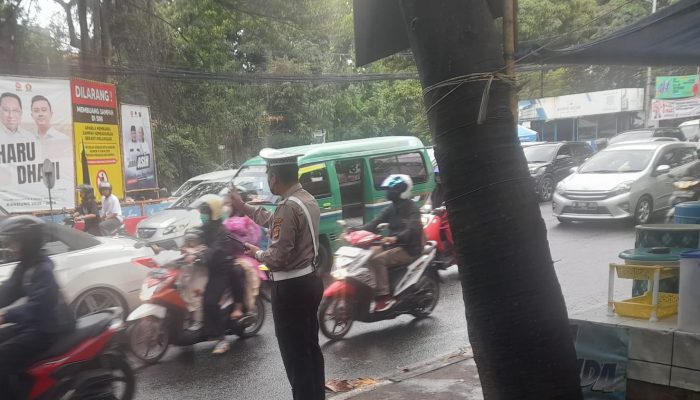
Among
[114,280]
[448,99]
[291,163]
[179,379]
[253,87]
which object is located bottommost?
[179,379]

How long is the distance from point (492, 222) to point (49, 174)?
12.6 metres

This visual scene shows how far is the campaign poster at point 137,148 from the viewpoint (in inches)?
647

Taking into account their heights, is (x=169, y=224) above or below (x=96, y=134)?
below

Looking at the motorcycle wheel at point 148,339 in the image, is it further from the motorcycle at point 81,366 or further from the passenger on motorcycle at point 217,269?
the motorcycle at point 81,366

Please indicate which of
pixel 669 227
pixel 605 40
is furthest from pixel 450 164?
pixel 605 40

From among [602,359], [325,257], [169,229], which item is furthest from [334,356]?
[169,229]

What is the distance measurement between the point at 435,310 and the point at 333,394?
3.01m

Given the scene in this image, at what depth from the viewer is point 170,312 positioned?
6184mm

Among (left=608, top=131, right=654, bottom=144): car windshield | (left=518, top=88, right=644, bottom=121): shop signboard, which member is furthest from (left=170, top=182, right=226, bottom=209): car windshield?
(left=518, top=88, right=644, bottom=121): shop signboard

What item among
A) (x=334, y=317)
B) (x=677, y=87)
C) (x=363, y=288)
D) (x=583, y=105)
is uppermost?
(x=677, y=87)

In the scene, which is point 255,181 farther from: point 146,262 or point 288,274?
point 288,274

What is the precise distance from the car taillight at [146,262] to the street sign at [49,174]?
669cm

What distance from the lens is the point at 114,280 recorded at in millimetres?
6980

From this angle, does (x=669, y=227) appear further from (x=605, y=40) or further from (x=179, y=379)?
(x=179, y=379)
